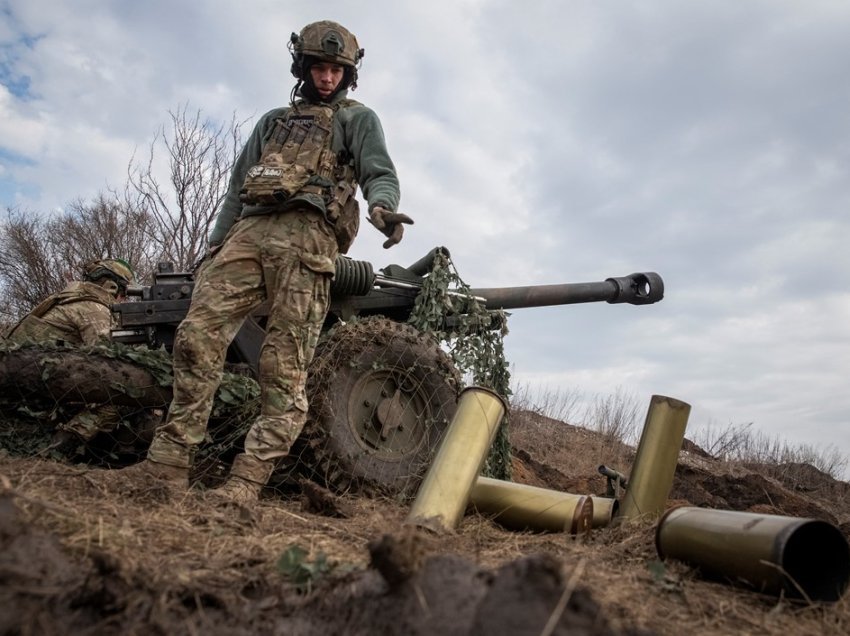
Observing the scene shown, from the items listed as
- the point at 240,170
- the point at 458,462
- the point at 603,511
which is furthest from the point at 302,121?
the point at 603,511

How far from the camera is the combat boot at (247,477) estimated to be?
3581 mm

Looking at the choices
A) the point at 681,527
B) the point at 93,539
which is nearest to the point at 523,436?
the point at 681,527

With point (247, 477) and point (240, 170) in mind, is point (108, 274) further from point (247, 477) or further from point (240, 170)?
point (247, 477)

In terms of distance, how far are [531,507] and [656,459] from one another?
0.77m

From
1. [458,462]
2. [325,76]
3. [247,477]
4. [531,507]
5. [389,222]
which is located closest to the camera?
[458,462]

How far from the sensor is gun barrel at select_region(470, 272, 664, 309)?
6.52m

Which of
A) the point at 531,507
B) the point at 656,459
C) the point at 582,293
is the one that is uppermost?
the point at 582,293

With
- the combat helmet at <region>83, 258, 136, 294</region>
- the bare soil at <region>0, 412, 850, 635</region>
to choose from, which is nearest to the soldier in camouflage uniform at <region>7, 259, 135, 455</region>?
the combat helmet at <region>83, 258, 136, 294</region>

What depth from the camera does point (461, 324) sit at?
5531 millimetres

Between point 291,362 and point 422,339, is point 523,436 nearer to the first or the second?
point 422,339

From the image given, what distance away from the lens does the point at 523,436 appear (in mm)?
10820

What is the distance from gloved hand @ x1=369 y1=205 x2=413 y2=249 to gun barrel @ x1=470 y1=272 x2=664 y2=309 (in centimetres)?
227

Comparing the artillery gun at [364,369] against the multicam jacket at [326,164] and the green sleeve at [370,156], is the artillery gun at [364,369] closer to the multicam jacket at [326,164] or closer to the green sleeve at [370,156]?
the multicam jacket at [326,164]

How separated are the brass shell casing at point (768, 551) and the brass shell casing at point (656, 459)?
997 millimetres
